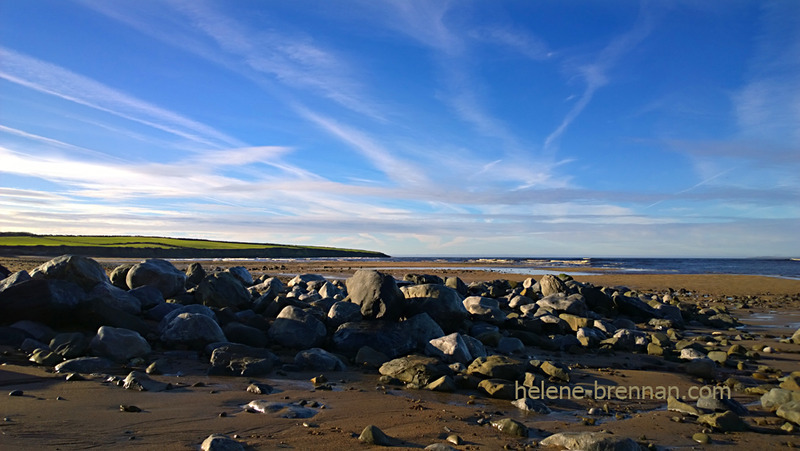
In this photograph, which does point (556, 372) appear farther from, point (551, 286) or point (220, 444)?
point (551, 286)

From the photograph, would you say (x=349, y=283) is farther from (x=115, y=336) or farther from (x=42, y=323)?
(x=42, y=323)

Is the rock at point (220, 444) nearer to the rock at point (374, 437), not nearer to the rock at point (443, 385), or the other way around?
the rock at point (374, 437)

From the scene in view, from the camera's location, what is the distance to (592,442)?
455 cm

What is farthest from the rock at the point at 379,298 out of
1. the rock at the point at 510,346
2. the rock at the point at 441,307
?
the rock at the point at 510,346

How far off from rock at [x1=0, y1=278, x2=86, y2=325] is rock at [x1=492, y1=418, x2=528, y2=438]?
25.0 feet

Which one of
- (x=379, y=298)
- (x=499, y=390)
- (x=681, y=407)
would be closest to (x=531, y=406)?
(x=499, y=390)

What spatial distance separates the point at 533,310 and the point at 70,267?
10.9 meters

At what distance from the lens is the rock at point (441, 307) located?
10172 millimetres

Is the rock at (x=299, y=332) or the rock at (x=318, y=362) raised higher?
the rock at (x=299, y=332)

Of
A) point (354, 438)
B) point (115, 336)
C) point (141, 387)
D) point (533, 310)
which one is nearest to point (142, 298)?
point (115, 336)

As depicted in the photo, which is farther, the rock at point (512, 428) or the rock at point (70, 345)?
the rock at point (70, 345)

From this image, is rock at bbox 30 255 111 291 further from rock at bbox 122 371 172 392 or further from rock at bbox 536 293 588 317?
rock at bbox 536 293 588 317

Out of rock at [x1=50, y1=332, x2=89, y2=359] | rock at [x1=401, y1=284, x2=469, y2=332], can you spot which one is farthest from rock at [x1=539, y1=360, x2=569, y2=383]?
rock at [x1=50, y1=332, x2=89, y2=359]

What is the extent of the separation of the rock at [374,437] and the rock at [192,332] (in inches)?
182
